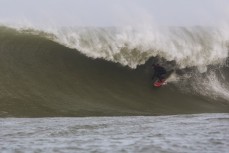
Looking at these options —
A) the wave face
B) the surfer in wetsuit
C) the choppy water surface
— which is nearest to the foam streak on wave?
the wave face

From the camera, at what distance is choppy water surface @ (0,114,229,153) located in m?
9.68

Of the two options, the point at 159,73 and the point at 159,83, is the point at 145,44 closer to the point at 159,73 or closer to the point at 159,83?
the point at 159,73

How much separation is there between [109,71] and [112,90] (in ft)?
5.40

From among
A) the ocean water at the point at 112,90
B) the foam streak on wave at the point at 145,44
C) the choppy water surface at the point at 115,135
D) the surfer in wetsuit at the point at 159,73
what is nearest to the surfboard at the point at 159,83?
the surfer in wetsuit at the point at 159,73

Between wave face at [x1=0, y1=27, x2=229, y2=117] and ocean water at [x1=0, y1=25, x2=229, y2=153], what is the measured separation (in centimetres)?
4

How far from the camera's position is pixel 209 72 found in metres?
22.4

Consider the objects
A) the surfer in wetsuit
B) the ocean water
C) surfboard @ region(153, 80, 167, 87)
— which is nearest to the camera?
the ocean water

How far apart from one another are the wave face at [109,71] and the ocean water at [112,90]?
0.12 feet

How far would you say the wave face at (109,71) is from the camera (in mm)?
17172

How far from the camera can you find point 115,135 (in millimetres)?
11320

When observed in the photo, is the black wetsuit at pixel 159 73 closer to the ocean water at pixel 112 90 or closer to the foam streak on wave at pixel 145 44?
the ocean water at pixel 112 90

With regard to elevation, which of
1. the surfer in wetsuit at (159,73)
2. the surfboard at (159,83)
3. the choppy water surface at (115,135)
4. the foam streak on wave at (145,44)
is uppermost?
the foam streak on wave at (145,44)

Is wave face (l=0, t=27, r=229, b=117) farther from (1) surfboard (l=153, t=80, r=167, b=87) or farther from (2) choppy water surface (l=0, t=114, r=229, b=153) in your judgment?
(2) choppy water surface (l=0, t=114, r=229, b=153)

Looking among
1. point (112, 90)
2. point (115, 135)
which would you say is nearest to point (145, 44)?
point (112, 90)
